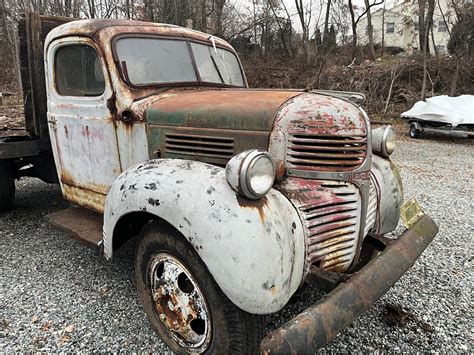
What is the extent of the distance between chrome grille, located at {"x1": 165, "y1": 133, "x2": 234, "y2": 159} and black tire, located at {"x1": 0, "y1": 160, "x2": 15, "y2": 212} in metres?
2.67

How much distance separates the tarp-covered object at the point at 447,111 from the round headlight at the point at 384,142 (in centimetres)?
944

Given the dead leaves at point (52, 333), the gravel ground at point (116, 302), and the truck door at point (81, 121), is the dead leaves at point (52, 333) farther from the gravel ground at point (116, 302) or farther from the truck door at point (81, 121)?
the truck door at point (81, 121)

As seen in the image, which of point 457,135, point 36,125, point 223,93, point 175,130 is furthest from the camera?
point 457,135

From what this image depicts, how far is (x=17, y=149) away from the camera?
12.3 ft

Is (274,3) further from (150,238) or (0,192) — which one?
(150,238)

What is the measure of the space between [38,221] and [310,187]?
12.0ft

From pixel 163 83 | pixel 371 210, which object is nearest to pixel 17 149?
pixel 163 83

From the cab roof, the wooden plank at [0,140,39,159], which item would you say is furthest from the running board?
the cab roof

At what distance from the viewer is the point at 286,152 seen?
7.34ft

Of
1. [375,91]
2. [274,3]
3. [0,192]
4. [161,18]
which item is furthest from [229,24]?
[0,192]

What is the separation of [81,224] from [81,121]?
33.7 inches

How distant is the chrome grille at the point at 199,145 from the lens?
7.86 feet

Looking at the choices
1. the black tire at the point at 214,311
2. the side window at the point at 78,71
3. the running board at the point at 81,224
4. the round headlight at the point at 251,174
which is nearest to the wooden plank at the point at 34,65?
the side window at the point at 78,71

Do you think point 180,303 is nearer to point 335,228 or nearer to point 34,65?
point 335,228
